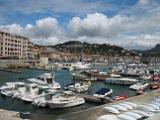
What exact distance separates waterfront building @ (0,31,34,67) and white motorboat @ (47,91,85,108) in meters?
106

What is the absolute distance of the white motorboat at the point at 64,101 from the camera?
44172 mm

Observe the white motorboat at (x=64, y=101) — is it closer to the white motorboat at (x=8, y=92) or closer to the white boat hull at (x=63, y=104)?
the white boat hull at (x=63, y=104)

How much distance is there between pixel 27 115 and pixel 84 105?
67.8ft

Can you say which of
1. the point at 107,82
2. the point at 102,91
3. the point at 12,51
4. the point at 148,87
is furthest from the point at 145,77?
the point at 12,51

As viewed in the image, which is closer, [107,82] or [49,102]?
[49,102]

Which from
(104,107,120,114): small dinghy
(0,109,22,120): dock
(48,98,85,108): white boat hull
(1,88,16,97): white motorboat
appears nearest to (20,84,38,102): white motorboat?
(1,88,16,97): white motorboat

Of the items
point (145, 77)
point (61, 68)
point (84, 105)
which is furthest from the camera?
point (61, 68)

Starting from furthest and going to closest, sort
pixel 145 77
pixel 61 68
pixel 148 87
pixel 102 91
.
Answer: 1. pixel 61 68
2. pixel 145 77
3. pixel 148 87
4. pixel 102 91

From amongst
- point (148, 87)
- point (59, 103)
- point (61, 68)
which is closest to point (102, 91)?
point (59, 103)

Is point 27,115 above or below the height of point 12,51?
below

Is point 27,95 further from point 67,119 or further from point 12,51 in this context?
point 12,51

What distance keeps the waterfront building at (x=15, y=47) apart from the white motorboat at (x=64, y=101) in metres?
106

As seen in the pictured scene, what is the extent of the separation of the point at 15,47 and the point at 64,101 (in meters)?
122

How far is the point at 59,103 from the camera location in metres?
44.2
